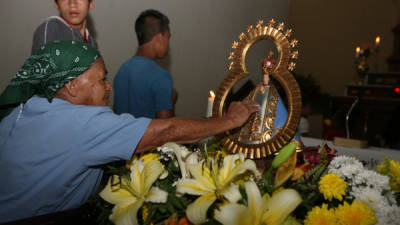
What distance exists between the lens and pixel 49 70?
1120mm

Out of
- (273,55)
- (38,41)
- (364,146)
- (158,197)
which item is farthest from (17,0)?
(364,146)

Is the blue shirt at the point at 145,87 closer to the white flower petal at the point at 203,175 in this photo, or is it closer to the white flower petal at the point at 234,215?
the white flower petal at the point at 203,175

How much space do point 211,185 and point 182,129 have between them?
339 mm

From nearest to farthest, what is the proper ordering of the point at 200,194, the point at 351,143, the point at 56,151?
the point at 200,194 < the point at 56,151 < the point at 351,143

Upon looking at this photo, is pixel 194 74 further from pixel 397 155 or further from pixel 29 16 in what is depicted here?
pixel 397 155

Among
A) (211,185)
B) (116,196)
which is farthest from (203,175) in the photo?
(116,196)

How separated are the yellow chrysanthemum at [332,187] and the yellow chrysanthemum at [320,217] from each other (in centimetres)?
4

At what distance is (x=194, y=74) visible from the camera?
377 centimetres

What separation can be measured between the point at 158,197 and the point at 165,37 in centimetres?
150

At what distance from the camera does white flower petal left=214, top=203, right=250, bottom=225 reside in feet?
2.11

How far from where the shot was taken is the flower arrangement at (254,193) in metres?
0.69

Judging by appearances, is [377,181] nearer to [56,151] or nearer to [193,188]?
[193,188]

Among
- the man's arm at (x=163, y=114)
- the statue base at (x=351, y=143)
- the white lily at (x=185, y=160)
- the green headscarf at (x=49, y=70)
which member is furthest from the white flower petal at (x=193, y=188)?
the statue base at (x=351, y=143)

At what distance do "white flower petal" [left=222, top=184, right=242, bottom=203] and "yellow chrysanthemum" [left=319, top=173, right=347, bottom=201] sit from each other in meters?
0.20
